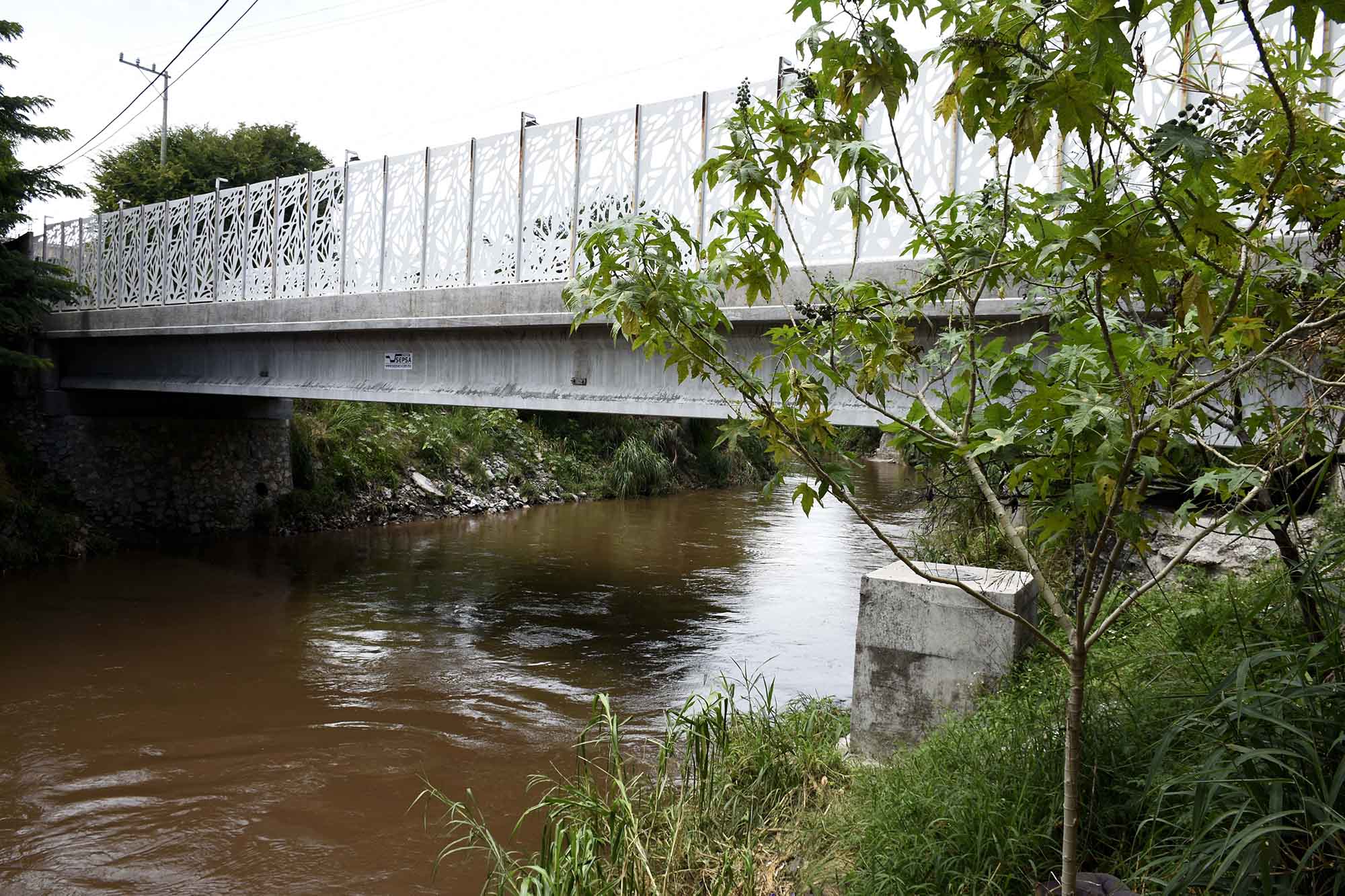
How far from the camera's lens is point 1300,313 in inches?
143

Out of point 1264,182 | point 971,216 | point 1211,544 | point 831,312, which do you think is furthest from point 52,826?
point 1211,544

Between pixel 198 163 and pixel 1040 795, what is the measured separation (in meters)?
27.7

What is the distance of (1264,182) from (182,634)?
9975mm

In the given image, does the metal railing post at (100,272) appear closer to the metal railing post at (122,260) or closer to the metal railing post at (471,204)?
the metal railing post at (122,260)

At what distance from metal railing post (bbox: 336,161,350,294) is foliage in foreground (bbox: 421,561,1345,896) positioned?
742 cm

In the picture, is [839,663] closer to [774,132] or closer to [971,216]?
[971,216]

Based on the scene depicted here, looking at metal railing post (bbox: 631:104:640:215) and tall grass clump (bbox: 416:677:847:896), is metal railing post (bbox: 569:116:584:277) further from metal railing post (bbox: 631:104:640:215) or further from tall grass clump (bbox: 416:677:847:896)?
tall grass clump (bbox: 416:677:847:896)

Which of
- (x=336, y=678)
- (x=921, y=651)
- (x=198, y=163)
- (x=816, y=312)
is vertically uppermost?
(x=198, y=163)

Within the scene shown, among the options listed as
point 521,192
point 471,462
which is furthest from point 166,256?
point 471,462

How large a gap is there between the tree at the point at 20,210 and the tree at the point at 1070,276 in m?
12.1

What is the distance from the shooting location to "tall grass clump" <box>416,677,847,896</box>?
3.90 metres

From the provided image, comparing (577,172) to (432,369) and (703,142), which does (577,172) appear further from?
(432,369)

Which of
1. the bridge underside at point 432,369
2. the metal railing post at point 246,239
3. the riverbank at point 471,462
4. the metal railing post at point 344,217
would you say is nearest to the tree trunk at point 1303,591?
the bridge underside at point 432,369

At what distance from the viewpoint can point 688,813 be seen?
443 cm
